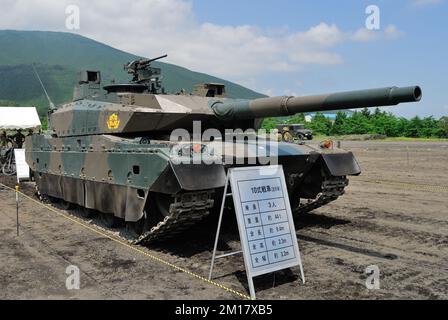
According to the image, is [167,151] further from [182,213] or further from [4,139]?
[4,139]

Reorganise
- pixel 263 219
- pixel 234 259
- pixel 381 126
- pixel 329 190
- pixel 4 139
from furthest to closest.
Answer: pixel 381 126 → pixel 4 139 → pixel 329 190 → pixel 234 259 → pixel 263 219

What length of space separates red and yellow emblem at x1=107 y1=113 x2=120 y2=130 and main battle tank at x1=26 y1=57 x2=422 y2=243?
0.12ft

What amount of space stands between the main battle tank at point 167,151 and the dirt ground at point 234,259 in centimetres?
67

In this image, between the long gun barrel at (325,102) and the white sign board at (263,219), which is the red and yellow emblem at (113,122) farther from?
the white sign board at (263,219)

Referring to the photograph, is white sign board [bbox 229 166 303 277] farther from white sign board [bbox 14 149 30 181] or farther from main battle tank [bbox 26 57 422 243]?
white sign board [bbox 14 149 30 181]

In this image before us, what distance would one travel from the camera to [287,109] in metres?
7.04

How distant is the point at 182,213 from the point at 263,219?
1731mm

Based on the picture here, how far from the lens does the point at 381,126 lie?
57.2 m

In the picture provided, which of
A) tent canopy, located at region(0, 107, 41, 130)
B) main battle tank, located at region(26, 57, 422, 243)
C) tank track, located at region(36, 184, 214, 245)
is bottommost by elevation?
tank track, located at region(36, 184, 214, 245)

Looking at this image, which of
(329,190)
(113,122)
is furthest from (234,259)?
(113,122)

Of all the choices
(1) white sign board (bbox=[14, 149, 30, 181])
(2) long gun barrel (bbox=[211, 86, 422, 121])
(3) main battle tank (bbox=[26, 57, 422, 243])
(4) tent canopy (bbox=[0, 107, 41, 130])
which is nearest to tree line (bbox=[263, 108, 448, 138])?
(4) tent canopy (bbox=[0, 107, 41, 130])

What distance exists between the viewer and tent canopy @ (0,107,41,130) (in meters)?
26.8

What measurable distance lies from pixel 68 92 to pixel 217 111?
17700 cm
